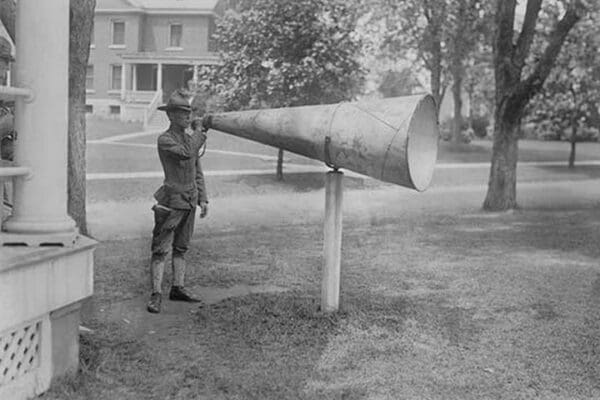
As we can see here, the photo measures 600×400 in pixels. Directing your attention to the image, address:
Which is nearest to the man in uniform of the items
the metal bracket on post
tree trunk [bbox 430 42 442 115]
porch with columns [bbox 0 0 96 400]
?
the metal bracket on post

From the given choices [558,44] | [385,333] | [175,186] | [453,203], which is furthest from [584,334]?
[453,203]

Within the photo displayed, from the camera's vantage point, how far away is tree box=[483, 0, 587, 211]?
1259 centimetres

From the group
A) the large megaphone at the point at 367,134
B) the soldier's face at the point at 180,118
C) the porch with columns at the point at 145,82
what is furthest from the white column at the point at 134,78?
the large megaphone at the point at 367,134

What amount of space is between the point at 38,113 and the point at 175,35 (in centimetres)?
564

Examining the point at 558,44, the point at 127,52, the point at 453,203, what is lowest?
the point at 453,203

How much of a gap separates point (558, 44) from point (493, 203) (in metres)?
3.04

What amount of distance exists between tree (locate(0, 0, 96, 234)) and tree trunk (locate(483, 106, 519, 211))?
8542 millimetres

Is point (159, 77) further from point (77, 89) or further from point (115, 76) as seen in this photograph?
point (77, 89)

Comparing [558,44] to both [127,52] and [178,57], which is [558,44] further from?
[127,52]

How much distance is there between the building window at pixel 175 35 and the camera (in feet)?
30.0

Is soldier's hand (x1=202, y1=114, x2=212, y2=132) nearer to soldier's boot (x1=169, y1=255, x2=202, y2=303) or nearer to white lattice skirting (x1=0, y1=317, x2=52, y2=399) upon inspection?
soldier's boot (x1=169, y1=255, x2=202, y2=303)

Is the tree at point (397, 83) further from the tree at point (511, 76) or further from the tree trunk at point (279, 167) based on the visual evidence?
the tree trunk at point (279, 167)

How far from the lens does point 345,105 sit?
518cm

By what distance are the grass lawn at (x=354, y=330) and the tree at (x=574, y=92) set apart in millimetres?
8901
